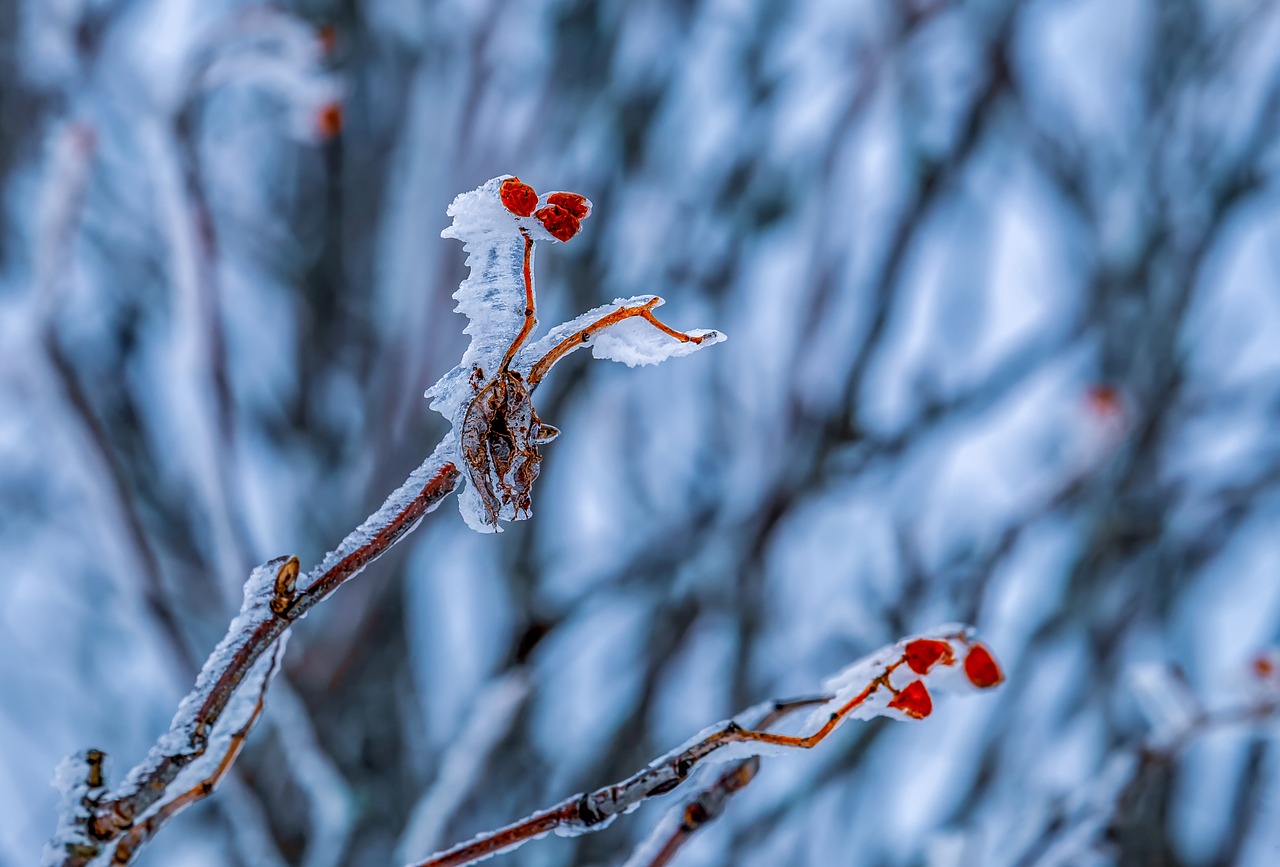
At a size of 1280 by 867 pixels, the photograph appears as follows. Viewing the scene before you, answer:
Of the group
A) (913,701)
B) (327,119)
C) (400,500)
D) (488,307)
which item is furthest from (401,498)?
(327,119)

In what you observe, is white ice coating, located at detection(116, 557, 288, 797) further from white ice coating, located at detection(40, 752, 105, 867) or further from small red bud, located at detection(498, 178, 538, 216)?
small red bud, located at detection(498, 178, 538, 216)

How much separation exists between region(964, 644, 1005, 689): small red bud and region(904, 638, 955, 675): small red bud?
0.10 feet

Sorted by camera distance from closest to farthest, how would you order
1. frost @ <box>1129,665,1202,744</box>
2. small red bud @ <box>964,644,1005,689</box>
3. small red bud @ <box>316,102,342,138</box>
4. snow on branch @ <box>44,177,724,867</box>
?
snow on branch @ <box>44,177,724,867</box> → small red bud @ <box>964,644,1005,689</box> → frost @ <box>1129,665,1202,744</box> → small red bud @ <box>316,102,342,138</box>

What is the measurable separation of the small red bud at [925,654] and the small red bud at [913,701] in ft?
0.03

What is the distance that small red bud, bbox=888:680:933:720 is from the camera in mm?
610

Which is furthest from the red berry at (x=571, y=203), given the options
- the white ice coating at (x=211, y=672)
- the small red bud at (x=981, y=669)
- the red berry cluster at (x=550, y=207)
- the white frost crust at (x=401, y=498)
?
the small red bud at (x=981, y=669)

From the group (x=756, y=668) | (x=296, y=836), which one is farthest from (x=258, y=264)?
(x=756, y=668)

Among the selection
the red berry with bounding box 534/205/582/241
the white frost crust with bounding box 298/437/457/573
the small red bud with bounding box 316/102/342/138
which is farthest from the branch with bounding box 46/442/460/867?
the small red bud with bounding box 316/102/342/138

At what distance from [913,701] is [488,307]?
1.19ft

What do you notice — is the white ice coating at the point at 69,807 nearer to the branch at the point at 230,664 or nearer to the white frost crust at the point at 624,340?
the branch at the point at 230,664

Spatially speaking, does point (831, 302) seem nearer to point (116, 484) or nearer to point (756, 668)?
point (756, 668)

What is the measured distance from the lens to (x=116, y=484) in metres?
1.51

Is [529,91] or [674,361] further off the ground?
[529,91]

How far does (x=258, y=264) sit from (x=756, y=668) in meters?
1.70
